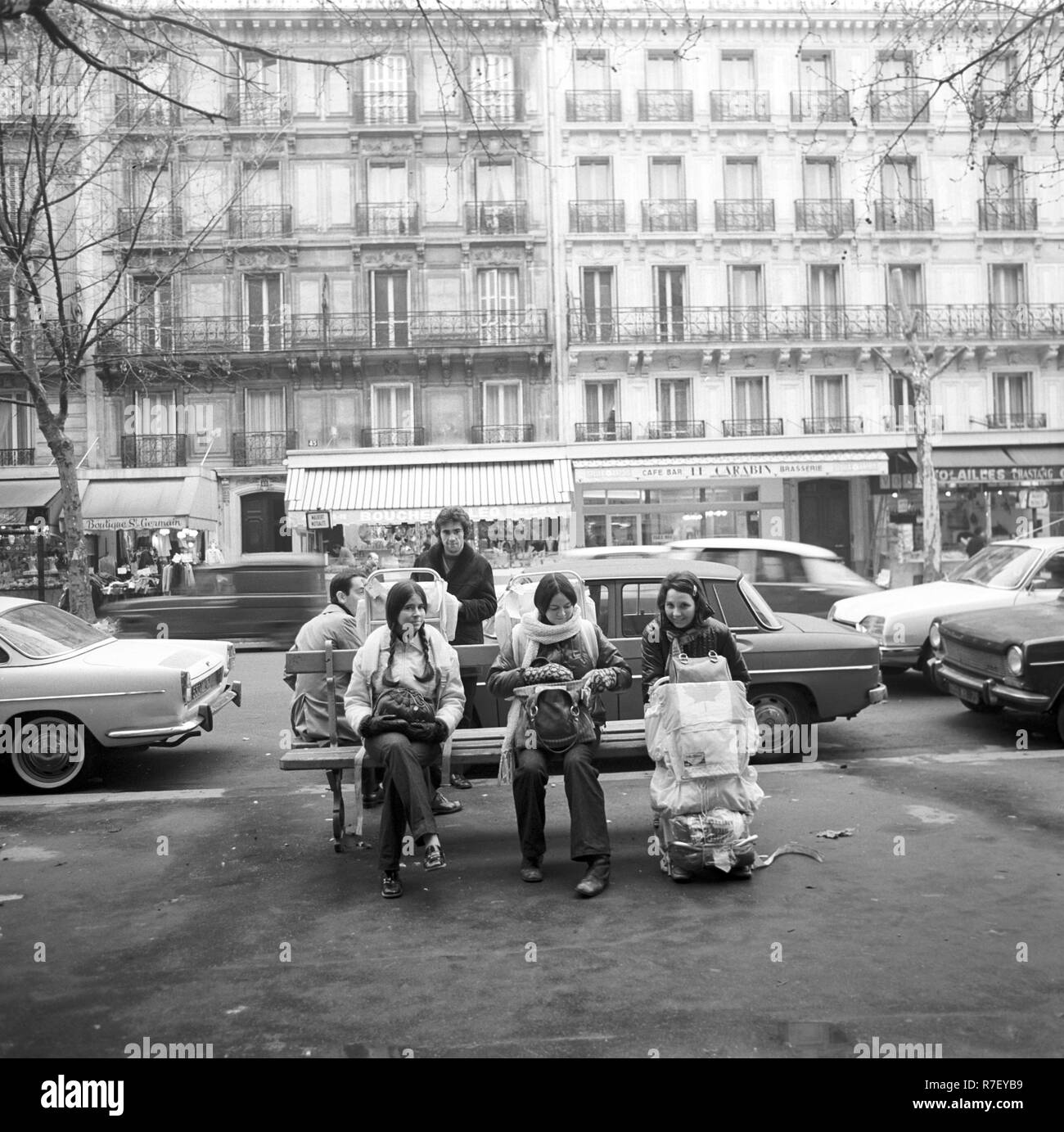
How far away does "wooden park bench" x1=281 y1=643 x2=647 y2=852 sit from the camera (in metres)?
5.66

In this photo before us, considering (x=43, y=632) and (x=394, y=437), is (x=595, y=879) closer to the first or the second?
(x=43, y=632)

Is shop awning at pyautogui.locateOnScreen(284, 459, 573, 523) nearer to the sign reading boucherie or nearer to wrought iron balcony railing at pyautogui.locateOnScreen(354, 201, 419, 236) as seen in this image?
the sign reading boucherie

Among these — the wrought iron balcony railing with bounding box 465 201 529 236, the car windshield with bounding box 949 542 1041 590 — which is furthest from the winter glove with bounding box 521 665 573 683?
the wrought iron balcony railing with bounding box 465 201 529 236

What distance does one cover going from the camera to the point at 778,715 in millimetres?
8250

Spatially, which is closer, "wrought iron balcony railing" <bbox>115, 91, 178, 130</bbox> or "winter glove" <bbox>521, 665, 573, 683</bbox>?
"winter glove" <bbox>521, 665, 573, 683</bbox>

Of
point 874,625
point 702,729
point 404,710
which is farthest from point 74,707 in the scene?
point 874,625

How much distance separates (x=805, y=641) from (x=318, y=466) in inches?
876

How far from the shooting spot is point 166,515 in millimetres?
26375

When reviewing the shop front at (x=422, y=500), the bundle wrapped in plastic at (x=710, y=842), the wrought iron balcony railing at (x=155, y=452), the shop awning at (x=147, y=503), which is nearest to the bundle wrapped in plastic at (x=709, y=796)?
the bundle wrapped in plastic at (x=710, y=842)

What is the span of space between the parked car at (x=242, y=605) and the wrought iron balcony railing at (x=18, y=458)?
45.3ft

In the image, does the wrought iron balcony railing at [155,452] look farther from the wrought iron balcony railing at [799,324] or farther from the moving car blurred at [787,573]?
the moving car blurred at [787,573]

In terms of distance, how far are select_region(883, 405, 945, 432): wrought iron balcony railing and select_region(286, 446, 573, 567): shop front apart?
923cm
